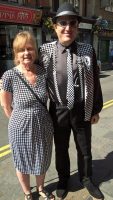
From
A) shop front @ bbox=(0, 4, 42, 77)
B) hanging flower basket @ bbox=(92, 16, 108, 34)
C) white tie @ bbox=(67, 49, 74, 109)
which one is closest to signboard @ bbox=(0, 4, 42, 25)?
shop front @ bbox=(0, 4, 42, 77)

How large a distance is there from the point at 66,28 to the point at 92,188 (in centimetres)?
178

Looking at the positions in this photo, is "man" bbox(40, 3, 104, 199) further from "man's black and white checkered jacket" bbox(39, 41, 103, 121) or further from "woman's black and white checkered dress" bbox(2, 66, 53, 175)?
"woman's black and white checkered dress" bbox(2, 66, 53, 175)

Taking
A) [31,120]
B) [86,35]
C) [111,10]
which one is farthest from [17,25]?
[31,120]

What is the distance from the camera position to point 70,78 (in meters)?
2.68

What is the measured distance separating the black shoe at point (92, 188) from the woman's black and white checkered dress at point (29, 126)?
631 millimetres

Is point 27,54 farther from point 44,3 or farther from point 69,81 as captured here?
point 44,3

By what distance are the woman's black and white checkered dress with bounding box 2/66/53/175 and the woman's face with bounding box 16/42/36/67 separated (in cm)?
11

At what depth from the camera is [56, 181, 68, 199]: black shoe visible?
3.13 metres

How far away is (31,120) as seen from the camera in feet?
8.57

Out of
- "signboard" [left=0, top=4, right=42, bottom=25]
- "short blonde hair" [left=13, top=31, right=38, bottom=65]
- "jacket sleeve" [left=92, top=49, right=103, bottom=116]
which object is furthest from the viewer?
"signboard" [left=0, top=4, right=42, bottom=25]

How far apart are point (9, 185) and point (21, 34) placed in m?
1.84

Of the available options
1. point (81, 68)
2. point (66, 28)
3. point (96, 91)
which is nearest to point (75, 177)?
point (96, 91)

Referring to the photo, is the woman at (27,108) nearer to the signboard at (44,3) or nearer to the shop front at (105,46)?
the signboard at (44,3)

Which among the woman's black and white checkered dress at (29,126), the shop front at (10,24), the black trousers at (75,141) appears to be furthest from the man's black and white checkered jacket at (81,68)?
the shop front at (10,24)
